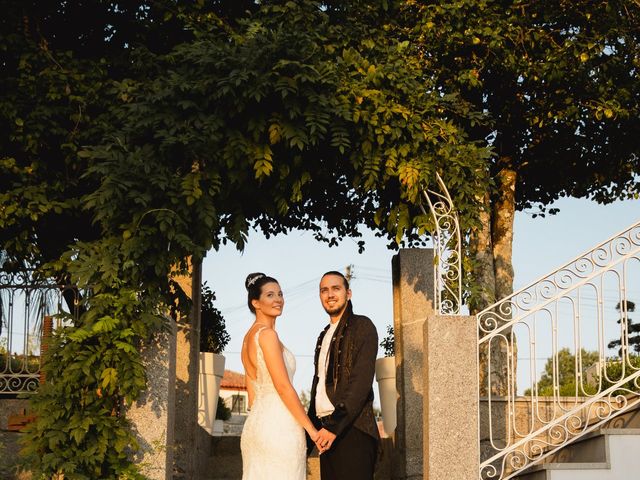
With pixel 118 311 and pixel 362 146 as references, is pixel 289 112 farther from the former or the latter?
pixel 118 311

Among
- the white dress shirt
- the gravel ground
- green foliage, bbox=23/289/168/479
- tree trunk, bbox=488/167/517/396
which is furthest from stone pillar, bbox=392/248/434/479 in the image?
tree trunk, bbox=488/167/517/396

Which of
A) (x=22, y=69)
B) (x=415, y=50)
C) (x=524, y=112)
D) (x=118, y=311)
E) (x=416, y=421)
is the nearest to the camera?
(x=118, y=311)

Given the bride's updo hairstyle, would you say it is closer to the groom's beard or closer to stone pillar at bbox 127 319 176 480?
the groom's beard

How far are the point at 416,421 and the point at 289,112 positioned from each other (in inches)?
137

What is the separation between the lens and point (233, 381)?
38594 millimetres

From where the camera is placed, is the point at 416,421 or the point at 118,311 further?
the point at 416,421

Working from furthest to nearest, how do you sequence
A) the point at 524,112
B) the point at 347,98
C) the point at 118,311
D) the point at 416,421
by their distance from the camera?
1. the point at 524,112
2. the point at 416,421
3. the point at 347,98
4. the point at 118,311

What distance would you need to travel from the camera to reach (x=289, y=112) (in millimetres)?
8086

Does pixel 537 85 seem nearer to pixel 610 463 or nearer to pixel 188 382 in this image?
pixel 188 382

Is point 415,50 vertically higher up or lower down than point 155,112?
higher up

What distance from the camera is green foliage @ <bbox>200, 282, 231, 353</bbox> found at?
13836 millimetres

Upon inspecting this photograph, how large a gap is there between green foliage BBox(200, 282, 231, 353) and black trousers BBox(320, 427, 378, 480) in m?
7.72

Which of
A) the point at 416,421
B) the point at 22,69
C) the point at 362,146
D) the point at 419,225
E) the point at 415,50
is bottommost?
the point at 416,421

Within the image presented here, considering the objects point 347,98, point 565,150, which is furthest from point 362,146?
point 565,150
